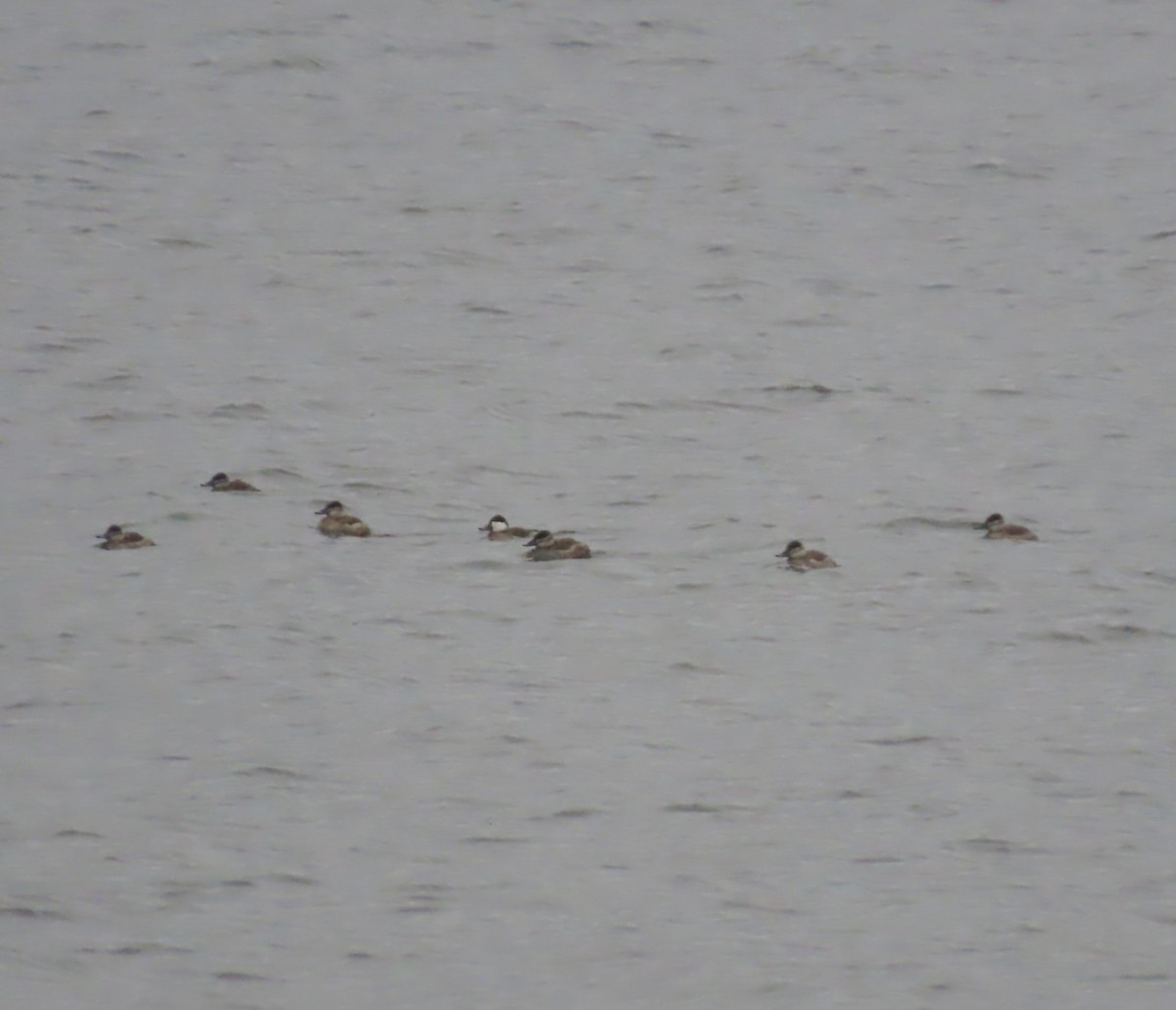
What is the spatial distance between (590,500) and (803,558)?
250cm

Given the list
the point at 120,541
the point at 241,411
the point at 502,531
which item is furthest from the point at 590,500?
the point at 120,541

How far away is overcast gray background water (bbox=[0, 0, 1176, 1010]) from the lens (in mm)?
12422

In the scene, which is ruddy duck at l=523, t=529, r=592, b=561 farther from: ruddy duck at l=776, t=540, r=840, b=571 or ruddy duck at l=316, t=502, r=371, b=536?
ruddy duck at l=776, t=540, r=840, b=571

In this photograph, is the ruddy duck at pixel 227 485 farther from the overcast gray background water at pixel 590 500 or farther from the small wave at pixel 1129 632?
the small wave at pixel 1129 632

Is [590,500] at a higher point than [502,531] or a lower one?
lower

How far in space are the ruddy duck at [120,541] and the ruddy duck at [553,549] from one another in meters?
2.87

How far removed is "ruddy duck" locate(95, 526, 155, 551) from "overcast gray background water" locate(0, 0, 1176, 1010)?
0.32 meters

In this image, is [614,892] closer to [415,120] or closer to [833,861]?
[833,861]

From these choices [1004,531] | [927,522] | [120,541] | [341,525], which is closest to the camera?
[120,541]

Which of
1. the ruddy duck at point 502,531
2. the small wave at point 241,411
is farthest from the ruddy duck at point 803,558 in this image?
the small wave at point 241,411

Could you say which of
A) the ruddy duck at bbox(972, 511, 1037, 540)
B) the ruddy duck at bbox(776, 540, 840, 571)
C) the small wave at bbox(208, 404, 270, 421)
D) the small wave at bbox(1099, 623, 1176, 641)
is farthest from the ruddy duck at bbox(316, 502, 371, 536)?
the small wave at bbox(1099, 623, 1176, 641)

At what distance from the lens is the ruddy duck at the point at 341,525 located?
737 inches

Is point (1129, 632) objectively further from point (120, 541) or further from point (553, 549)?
point (120, 541)

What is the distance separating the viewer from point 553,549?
18359 mm
